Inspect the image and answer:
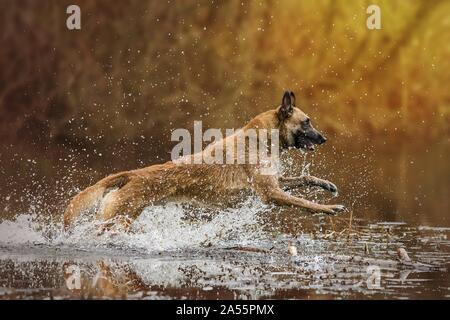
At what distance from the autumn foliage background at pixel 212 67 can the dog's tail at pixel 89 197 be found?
27.4 ft

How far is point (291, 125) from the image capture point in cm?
868

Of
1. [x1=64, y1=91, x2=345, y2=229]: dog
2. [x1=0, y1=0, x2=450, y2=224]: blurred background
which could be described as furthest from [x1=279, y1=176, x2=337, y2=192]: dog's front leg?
[x1=0, y1=0, x2=450, y2=224]: blurred background

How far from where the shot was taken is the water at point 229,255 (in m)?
5.97

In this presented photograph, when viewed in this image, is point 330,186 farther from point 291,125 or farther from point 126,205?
point 126,205

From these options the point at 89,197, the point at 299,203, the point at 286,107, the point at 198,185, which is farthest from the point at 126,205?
the point at 286,107

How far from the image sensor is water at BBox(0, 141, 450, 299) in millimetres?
5969

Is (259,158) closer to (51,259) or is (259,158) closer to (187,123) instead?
(51,259)

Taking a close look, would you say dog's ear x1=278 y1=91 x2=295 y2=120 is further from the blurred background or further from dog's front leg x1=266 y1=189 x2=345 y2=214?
the blurred background

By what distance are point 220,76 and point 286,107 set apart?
27.1 ft

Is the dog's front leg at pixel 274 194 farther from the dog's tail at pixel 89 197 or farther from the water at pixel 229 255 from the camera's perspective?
the dog's tail at pixel 89 197

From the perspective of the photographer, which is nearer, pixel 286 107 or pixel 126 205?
pixel 126 205

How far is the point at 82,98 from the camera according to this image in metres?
16.8

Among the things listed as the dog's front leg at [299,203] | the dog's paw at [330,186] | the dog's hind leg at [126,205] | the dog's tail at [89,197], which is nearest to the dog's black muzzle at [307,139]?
the dog's paw at [330,186]
